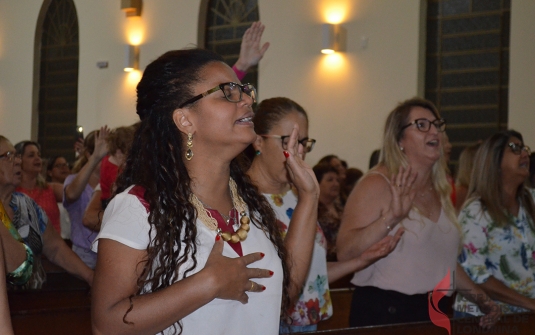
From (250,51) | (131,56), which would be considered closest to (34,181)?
(250,51)

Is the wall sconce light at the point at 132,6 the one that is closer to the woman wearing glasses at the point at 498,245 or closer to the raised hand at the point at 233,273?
the woman wearing glasses at the point at 498,245

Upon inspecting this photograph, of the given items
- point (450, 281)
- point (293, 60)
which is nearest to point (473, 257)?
point (450, 281)

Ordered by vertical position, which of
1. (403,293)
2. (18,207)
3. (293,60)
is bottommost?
(403,293)

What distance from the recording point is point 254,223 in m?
1.92

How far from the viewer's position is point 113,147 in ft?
15.7

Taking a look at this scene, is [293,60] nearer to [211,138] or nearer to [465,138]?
[465,138]

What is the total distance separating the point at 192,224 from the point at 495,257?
2.04 m

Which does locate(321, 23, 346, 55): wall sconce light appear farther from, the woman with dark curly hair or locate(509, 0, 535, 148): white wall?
the woman with dark curly hair

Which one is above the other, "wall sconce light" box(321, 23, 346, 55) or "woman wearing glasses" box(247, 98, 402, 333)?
"wall sconce light" box(321, 23, 346, 55)

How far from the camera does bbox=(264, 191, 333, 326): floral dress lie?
2.76m

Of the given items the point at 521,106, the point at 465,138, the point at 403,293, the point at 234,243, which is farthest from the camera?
the point at 465,138

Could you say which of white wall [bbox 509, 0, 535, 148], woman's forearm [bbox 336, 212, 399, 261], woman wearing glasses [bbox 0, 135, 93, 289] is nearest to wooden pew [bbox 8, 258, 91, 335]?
woman wearing glasses [bbox 0, 135, 93, 289]

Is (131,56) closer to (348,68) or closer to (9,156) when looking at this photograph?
(348,68)

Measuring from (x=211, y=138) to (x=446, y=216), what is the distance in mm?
1547
